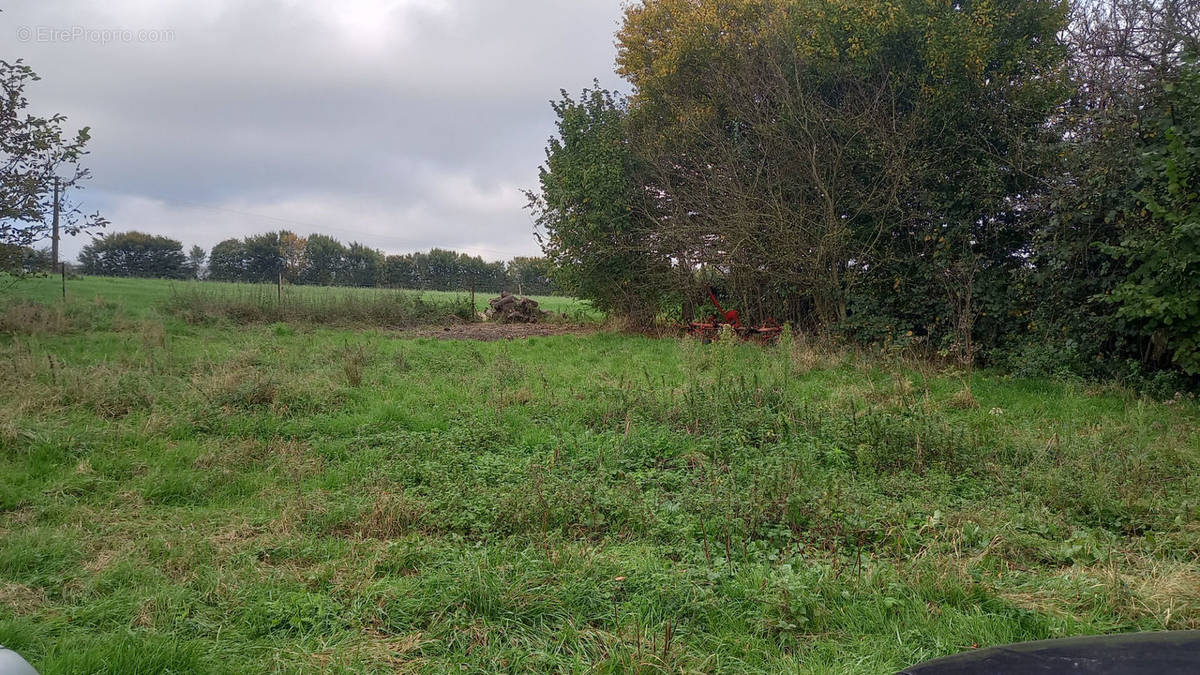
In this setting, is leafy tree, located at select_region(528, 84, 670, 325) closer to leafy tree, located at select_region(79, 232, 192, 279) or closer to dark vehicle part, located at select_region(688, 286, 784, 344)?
dark vehicle part, located at select_region(688, 286, 784, 344)

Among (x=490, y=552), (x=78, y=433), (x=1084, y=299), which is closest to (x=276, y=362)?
(x=78, y=433)

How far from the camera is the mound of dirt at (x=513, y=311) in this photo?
67.6 ft

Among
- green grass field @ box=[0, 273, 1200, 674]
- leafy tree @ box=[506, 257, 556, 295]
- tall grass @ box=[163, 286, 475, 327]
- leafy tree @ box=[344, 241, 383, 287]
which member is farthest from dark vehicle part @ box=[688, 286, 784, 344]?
leafy tree @ box=[344, 241, 383, 287]

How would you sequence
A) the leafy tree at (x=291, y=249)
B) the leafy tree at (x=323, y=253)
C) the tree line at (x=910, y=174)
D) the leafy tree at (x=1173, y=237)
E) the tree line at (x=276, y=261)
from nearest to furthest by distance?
the leafy tree at (x=1173, y=237) < the tree line at (x=910, y=174) < the tree line at (x=276, y=261) < the leafy tree at (x=291, y=249) < the leafy tree at (x=323, y=253)

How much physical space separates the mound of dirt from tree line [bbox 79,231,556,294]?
22.7 m

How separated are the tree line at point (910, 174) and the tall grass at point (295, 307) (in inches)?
236

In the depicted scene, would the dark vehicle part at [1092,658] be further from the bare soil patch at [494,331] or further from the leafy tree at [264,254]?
the leafy tree at [264,254]

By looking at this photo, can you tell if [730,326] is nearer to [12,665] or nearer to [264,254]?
[12,665]

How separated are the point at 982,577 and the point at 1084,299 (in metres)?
7.67

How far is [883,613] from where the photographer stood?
2.82 m

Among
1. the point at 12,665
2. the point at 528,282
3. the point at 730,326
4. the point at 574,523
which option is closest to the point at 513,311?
the point at 730,326

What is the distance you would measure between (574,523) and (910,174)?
963 cm

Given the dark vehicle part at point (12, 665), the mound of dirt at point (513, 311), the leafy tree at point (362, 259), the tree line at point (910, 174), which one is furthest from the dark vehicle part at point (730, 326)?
the leafy tree at point (362, 259)

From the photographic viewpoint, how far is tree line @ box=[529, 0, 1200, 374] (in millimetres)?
7707
